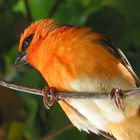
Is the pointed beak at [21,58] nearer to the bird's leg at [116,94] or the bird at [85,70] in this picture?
the bird at [85,70]

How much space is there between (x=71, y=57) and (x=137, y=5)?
903mm

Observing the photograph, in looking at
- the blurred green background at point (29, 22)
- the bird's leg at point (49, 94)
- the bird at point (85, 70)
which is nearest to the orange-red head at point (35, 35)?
the bird at point (85, 70)

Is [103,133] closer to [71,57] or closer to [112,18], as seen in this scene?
[71,57]

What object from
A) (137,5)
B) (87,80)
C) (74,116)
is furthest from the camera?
(137,5)

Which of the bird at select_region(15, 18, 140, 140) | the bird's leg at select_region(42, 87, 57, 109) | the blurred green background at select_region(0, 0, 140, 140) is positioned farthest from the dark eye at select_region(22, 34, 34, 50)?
the blurred green background at select_region(0, 0, 140, 140)

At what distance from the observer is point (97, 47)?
91.7 inches

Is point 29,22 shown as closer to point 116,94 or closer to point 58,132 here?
point 58,132

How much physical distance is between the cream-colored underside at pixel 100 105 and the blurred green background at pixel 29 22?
17.8 inches

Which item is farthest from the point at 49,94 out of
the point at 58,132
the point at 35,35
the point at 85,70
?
the point at 58,132

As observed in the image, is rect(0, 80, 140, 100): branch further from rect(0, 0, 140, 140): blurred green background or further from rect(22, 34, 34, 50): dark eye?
rect(0, 0, 140, 140): blurred green background

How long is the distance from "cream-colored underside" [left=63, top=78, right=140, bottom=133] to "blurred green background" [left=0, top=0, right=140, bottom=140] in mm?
451

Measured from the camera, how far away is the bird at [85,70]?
224 centimetres

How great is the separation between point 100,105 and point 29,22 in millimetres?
886

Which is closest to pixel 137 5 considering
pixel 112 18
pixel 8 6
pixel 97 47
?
pixel 112 18
